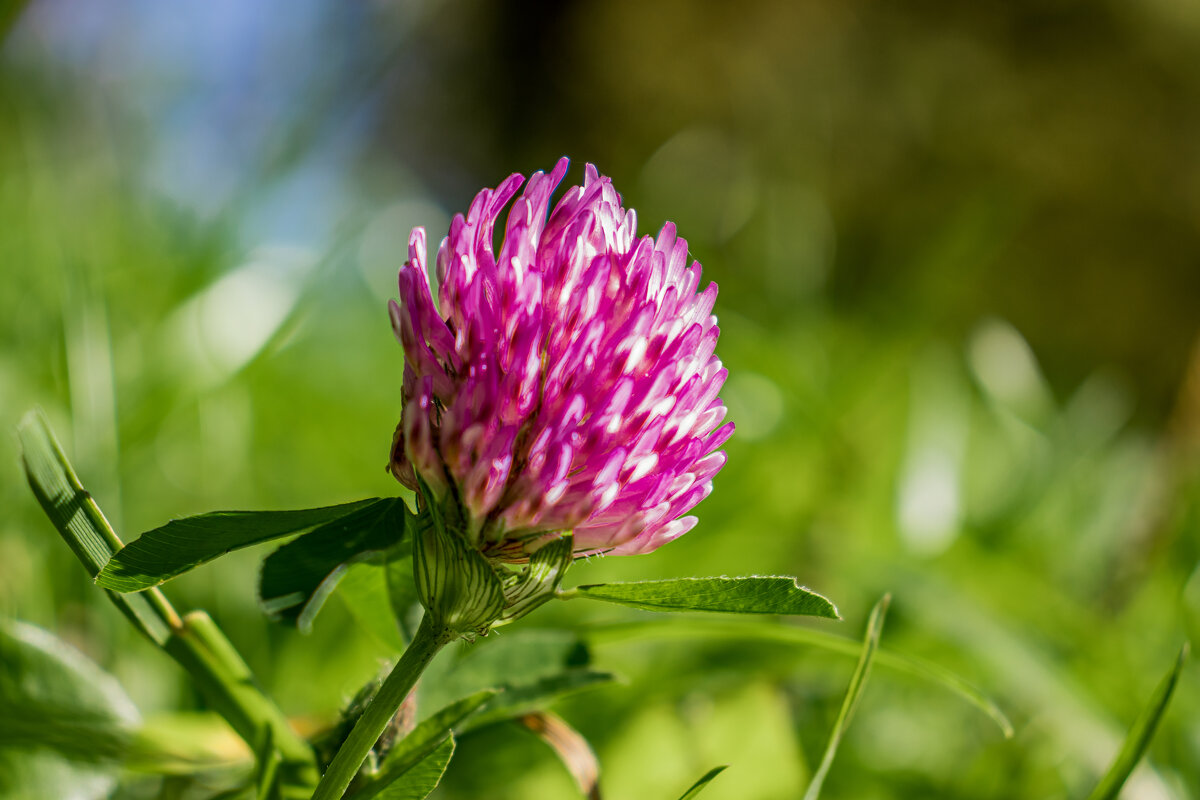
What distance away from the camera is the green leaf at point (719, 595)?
0.95ft

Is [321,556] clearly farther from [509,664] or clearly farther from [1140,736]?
[1140,736]

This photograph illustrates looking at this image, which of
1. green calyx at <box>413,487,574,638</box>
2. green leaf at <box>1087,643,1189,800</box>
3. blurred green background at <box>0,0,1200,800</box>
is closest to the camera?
green calyx at <box>413,487,574,638</box>

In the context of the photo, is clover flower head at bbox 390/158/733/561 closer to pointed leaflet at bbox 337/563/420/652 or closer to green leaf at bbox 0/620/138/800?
pointed leaflet at bbox 337/563/420/652

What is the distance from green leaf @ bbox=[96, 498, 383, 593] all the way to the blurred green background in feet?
0.54

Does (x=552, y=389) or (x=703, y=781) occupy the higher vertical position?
(x=552, y=389)

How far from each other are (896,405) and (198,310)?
875 millimetres

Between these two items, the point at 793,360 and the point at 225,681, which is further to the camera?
the point at 793,360

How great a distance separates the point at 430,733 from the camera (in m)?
0.33

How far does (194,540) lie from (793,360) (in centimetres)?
97

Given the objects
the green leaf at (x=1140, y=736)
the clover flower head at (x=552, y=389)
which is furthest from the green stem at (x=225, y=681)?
the green leaf at (x=1140, y=736)

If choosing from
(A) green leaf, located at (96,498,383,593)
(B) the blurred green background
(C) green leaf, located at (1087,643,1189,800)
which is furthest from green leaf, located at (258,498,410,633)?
(C) green leaf, located at (1087,643,1189,800)

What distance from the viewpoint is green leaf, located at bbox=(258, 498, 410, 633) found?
31 cm

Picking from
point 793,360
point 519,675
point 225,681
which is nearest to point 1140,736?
point 519,675

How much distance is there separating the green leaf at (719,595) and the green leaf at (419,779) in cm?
6
